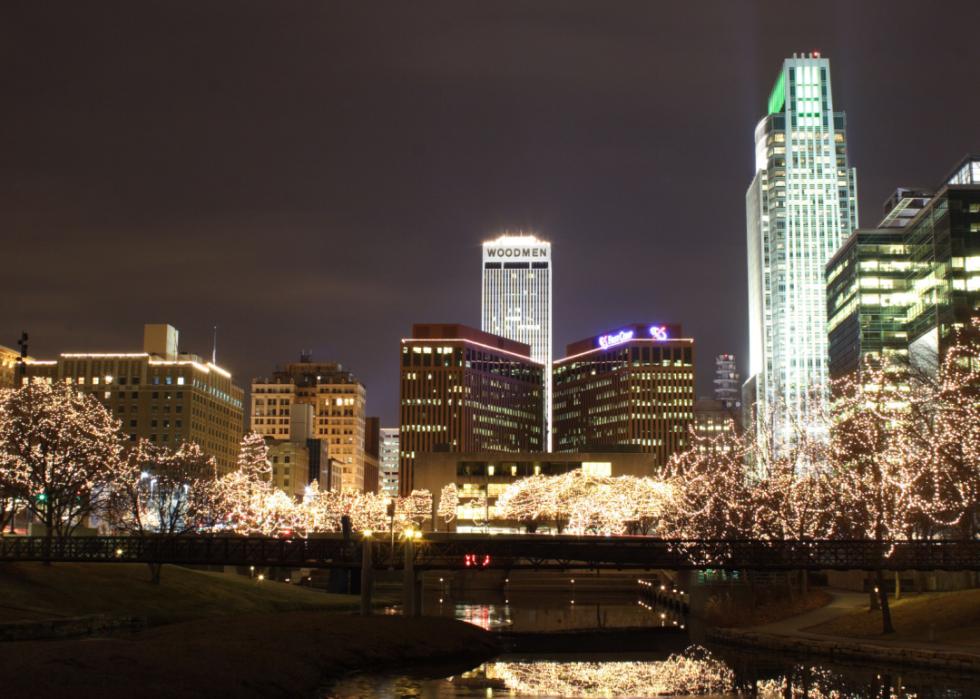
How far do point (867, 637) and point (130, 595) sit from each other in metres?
57.3

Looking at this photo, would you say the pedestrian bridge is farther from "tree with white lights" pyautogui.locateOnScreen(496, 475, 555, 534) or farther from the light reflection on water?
"tree with white lights" pyautogui.locateOnScreen(496, 475, 555, 534)

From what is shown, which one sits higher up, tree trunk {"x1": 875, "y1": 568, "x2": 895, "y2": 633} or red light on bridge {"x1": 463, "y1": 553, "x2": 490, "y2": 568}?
red light on bridge {"x1": 463, "y1": 553, "x2": 490, "y2": 568}

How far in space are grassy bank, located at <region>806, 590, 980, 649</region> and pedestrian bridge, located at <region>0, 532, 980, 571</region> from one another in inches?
109

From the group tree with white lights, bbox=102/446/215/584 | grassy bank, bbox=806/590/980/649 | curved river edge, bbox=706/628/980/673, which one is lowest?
curved river edge, bbox=706/628/980/673

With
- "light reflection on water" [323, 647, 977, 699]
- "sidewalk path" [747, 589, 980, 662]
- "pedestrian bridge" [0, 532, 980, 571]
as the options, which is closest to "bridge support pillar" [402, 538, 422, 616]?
"pedestrian bridge" [0, 532, 980, 571]

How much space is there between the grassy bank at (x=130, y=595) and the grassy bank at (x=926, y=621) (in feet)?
164

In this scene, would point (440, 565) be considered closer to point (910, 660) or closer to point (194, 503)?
point (910, 660)

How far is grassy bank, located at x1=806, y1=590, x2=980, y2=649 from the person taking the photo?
65.4 metres

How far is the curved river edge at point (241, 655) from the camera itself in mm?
44219

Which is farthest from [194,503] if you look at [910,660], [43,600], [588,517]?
[910,660]

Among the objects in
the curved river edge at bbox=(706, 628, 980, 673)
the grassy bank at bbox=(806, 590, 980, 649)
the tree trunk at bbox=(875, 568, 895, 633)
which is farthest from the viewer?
the tree trunk at bbox=(875, 568, 895, 633)

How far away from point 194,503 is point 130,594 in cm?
3444

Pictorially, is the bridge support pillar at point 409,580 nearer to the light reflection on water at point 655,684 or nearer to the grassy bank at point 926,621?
the light reflection on water at point 655,684

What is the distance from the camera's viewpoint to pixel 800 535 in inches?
3351
